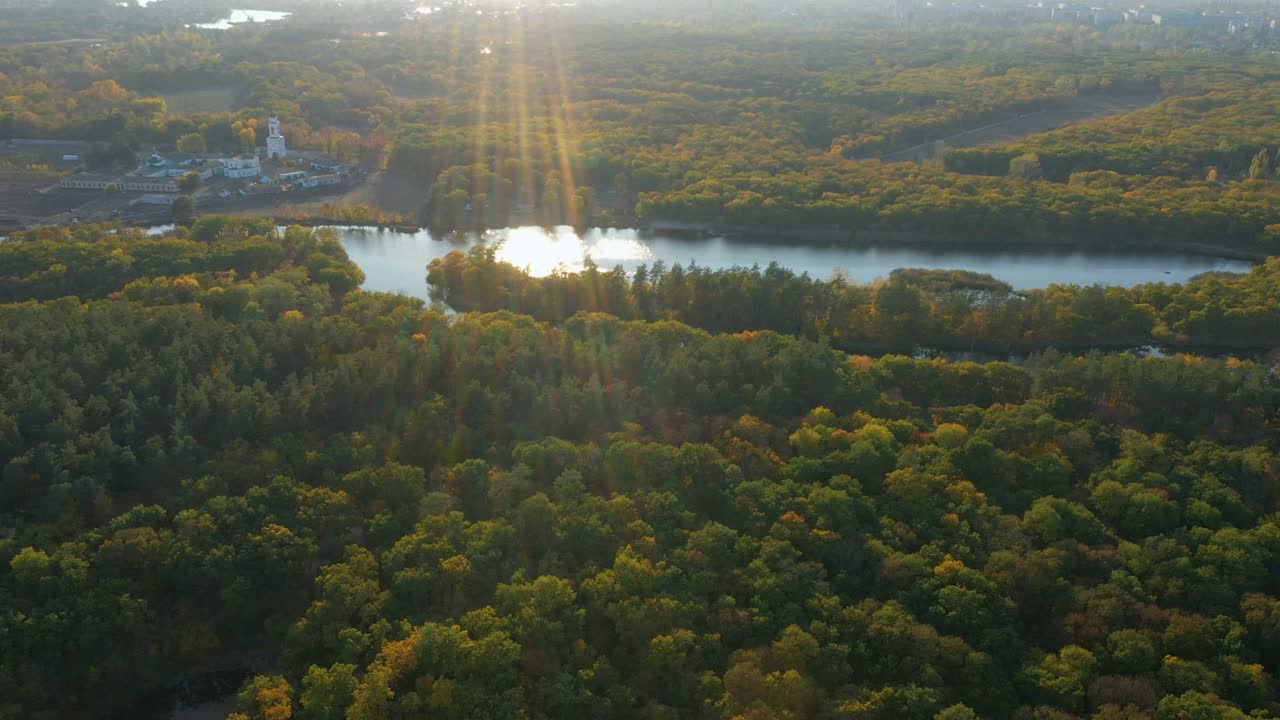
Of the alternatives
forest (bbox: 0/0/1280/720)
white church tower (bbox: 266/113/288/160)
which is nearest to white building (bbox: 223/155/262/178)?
white church tower (bbox: 266/113/288/160)

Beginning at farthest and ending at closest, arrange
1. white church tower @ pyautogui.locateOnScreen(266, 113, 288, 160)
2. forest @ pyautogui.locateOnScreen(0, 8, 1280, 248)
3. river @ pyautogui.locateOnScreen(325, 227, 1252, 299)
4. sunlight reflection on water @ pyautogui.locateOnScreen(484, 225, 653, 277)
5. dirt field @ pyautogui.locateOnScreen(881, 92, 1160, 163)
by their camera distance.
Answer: dirt field @ pyautogui.locateOnScreen(881, 92, 1160, 163) → white church tower @ pyautogui.locateOnScreen(266, 113, 288, 160) → forest @ pyautogui.locateOnScreen(0, 8, 1280, 248) → river @ pyautogui.locateOnScreen(325, 227, 1252, 299) → sunlight reflection on water @ pyautogui.locateOnScreen(484, 225, 653, 277)

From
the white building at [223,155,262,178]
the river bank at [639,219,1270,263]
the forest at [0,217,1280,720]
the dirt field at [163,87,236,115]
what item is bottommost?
the forest at [0,217,1280,720]

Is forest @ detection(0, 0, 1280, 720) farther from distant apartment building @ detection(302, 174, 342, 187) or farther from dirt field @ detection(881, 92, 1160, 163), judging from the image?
dirt field @ detection(881, 92, 1160, 163)

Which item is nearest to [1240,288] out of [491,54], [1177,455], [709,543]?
[1177,455]

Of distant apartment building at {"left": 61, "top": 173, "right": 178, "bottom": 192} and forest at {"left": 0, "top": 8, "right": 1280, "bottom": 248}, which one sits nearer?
forest at {"left": 0, "top": 8, "right": 1280, "bottom": 248}

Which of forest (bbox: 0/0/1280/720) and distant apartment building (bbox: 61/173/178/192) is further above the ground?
distant apartment building (bbox: 61/173/178/192)

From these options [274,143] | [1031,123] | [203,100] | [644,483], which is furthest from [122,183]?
[1031,123]

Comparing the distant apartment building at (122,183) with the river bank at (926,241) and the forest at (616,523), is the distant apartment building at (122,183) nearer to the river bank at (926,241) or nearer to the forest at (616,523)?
the forest at (616,523)

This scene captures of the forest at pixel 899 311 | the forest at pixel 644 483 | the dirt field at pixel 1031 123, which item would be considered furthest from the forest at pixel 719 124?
the forest at pixel 899 311
